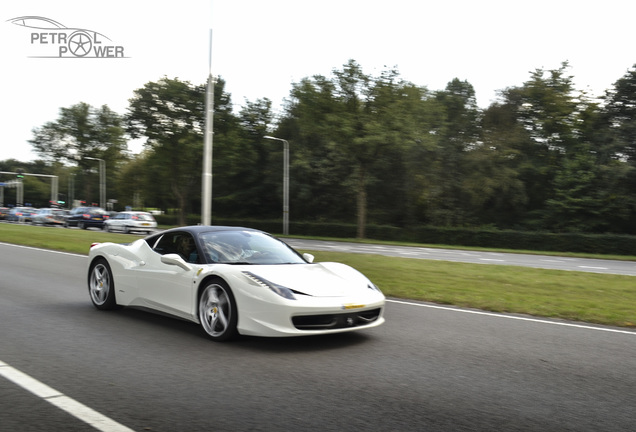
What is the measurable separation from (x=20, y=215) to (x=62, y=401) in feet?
205

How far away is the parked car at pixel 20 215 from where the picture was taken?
193 ft

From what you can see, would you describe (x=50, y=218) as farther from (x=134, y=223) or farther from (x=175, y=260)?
(x=175, y=260)

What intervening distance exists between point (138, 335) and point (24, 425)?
2.84 m

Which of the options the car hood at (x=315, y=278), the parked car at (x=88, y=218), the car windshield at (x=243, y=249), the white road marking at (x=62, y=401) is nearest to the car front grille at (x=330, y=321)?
the car hood at (x=315, y=278)

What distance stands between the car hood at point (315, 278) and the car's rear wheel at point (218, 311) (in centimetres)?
38

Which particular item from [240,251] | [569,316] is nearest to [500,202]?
[569,316]

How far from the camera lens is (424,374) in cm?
506

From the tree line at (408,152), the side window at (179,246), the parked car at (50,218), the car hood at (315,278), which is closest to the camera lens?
the car hood at (315,278)

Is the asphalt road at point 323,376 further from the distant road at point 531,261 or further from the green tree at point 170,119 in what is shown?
the green tree at point 170,119

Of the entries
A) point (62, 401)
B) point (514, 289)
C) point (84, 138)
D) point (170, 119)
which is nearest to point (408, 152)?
point (170, 119)

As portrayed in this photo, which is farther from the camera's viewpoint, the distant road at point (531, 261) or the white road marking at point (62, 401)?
the distant road at point (531, 261)

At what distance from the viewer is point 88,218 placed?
4419 cm

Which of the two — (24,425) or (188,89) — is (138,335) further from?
A: (188,89)

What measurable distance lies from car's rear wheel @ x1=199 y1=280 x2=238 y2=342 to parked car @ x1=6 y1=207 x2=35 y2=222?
58470 millimetres
